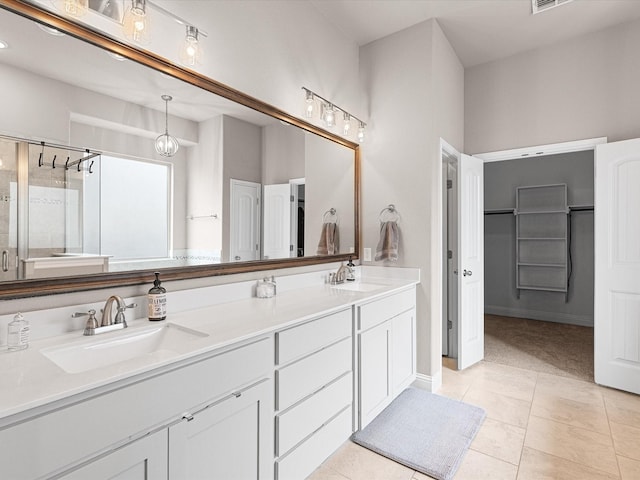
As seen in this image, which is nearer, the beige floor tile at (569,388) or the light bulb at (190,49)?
the light bulb at (190,49)

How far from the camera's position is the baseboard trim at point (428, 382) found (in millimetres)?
2877

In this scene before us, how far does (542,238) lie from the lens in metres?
5.09

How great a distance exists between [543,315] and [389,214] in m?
3.71

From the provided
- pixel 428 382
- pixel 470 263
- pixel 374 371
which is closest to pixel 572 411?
pixel 428 382

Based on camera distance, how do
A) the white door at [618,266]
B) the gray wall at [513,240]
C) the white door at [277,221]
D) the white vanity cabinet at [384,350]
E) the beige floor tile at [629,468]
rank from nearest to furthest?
1. the beige floor tile at [629,468]
2. the white vanity cabinet at [384,350]
3. the white door at [277,221]
4. the white door at [618,266]
5. the gray wall at [513,240]

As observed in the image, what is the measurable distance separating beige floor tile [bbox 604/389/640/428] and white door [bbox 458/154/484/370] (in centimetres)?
104

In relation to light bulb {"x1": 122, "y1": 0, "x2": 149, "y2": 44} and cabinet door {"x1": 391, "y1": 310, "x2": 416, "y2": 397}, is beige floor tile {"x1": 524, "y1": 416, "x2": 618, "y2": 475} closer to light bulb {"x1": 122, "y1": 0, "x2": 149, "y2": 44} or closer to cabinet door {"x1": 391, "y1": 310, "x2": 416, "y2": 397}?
cabinet door {"x1": 391, "y1": 310, "x2": 416, "y2": 397}

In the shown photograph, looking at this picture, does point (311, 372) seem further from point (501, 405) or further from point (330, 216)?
point (501, 405)

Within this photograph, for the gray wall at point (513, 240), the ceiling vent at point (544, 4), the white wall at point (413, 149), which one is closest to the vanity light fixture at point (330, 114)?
the white wall at point (413, 149)

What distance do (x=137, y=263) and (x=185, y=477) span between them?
2.96 ft

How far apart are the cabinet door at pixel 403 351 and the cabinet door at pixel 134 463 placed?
1.70 meters

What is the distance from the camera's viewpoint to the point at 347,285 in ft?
9.30

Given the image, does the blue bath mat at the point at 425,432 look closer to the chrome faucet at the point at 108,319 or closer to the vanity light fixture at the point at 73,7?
the chrome faucet at the point at 108,319

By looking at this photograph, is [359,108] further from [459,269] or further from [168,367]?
[168,367]
